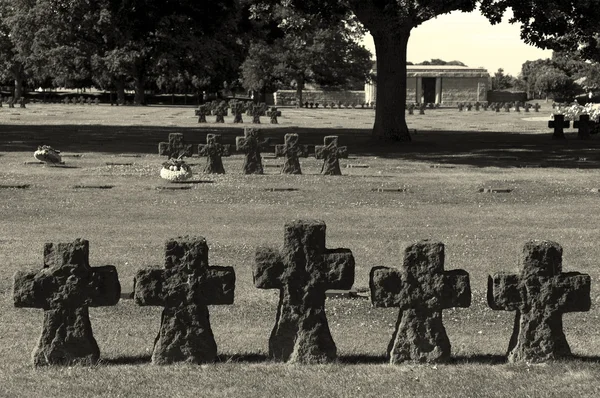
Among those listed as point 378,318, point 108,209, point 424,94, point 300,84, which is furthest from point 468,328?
point 424,94

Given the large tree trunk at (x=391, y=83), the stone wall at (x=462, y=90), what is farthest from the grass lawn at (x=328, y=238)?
the stone wall at (x=462, y=90)

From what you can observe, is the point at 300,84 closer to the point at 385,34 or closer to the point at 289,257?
the point at 385,34

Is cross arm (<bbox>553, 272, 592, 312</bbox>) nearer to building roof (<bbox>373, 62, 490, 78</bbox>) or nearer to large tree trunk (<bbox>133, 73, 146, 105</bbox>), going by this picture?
large tree trunk (<bbox>133, 73, 146, 105</bbox>)

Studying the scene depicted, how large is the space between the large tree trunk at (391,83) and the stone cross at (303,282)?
26982mm

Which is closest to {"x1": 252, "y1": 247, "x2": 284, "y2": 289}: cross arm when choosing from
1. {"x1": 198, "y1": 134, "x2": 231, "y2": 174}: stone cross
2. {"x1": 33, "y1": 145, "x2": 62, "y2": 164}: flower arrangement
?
{"x1": 198, "y1": 134, "x2": 231, "y2": 174}: stone cross

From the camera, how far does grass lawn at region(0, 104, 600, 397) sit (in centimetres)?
777

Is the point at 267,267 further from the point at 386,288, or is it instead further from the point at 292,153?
the point at 292,153

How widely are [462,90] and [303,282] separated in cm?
10053

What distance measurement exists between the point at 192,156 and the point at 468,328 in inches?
707

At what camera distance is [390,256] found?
13.2 meters

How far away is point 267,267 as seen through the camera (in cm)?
802

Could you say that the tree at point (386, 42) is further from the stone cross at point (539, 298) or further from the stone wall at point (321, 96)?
the stone wall at point (321, 96)

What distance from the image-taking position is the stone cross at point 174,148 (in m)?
25.6

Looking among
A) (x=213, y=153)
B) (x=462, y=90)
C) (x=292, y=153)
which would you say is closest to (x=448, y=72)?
(x=462, y=90)
